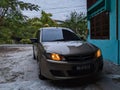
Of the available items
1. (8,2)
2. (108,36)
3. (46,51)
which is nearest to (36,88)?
(46,51)

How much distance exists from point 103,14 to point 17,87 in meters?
6.38

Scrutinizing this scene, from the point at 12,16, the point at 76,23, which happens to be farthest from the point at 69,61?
the point at 76,23

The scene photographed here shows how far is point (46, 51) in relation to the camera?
639 centimetres

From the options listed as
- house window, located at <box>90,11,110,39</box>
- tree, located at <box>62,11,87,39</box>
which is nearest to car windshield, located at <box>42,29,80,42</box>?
house window, located at <box>90,11,110,39</box>

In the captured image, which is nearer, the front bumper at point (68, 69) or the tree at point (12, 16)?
the front bumper at point (68, 69)

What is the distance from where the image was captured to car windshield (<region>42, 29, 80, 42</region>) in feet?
25.7

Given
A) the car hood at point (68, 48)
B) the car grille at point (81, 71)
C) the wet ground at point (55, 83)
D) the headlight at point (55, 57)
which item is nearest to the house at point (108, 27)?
the wet ground at point (55, 83)

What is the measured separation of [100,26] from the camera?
1188 cm

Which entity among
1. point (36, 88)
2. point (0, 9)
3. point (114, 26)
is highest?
point (0, 9)

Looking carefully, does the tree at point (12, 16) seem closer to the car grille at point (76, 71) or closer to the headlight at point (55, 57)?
the headlight at point (55, 57)

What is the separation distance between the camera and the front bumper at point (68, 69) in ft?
19.8

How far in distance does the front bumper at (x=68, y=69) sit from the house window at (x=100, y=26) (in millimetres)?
4414

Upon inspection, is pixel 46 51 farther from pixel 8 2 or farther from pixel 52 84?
pixel 8 2

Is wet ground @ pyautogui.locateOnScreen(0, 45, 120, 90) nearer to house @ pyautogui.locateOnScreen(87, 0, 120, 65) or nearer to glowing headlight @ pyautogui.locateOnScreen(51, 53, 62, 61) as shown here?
glowing headlight @ pyautogui.locateOnScreen(51, 53, 62, 61)
